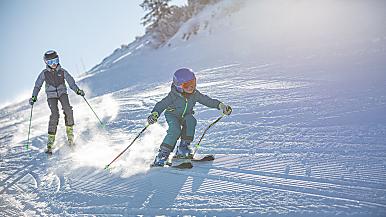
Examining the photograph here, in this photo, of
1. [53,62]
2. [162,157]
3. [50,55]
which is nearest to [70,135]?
[53,62]

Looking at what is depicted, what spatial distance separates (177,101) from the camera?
206 inches

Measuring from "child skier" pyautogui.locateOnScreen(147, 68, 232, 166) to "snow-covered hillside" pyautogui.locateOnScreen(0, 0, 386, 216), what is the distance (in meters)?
0.37

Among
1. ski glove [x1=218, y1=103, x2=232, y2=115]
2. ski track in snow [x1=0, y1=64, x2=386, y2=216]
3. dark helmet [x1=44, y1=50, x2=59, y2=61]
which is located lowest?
ski track in snow [x1=0, y1=64, x2=386, y2=216]

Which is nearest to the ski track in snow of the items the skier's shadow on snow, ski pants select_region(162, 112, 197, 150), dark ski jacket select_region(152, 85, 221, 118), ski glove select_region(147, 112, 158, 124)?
the skier's shadow on snow

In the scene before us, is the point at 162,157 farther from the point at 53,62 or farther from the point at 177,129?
the point at 53,62

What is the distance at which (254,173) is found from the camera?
4.45m

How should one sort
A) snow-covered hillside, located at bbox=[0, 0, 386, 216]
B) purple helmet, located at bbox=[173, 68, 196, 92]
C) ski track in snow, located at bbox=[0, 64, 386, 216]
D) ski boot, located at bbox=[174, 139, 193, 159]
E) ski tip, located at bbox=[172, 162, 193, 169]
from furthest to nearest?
ski boot, located at bbox=[174, 139, 193, 159], purple helmet, located at bbox=[173, 68, 196, 92], ski tip, located at bbox=[172, 162, 193, 169], snow-covered hillside, located at bbox=[0, 0, 386, 216], ski track in snow, located at bbox=[0, 64, 386, 216]

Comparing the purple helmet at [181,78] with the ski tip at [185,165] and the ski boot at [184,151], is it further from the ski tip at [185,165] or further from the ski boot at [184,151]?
the ski tip at [185,165]

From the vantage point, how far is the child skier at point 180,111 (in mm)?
5105

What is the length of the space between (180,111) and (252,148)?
114 cm

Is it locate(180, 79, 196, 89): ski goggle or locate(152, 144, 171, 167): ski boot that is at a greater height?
locate(180, 79, 196, 89): ski goggle

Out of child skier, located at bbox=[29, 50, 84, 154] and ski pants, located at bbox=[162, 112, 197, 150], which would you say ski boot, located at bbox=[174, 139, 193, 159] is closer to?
ski pants, located at bbox=[162, 112, 197, 150]

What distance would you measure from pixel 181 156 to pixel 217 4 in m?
18.6

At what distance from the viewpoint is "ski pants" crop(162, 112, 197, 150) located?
5164mm
